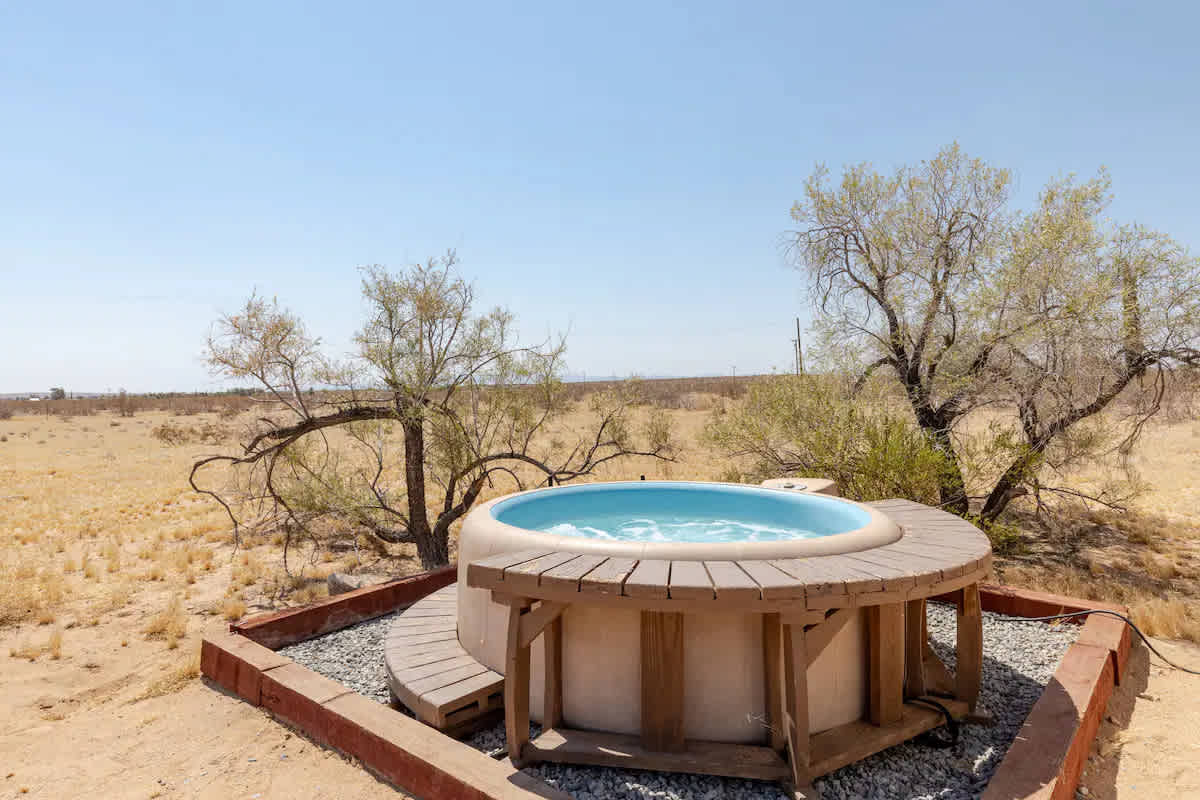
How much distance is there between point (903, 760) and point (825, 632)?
960 mm

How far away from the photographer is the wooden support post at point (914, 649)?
3607mm

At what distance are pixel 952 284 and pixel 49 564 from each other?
40.1 ft

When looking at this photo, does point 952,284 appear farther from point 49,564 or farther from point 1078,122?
point 49,564

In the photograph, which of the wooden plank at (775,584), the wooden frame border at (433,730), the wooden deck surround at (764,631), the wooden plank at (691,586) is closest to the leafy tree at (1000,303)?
the wooden frame border at (433,730)

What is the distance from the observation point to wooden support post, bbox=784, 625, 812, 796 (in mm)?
2736

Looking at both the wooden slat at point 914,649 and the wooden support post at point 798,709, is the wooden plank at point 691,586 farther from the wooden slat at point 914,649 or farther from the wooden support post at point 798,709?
the wooden slat at point 914,649

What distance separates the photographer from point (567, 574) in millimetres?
2807

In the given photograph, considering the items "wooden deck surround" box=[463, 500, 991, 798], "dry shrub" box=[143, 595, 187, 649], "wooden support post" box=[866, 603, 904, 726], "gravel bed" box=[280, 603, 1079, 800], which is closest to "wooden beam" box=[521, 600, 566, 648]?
"wooden deck surround" box=[463, 500, 991, 798]

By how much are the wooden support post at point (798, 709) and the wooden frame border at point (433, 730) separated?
2.32 feet

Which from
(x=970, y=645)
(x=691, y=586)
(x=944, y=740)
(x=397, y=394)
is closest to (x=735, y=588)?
(x=691, y=586)

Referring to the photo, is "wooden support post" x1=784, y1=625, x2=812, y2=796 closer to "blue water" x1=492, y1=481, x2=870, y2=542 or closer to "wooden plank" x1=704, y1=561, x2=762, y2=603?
"wooden plank" x1=704, y1=561, x2=762, y2=603

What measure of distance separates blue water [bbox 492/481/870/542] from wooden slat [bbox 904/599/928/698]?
1315 millimetres

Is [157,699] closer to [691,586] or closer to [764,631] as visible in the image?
[691,586]

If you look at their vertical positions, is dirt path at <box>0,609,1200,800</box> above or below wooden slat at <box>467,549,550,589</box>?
below
